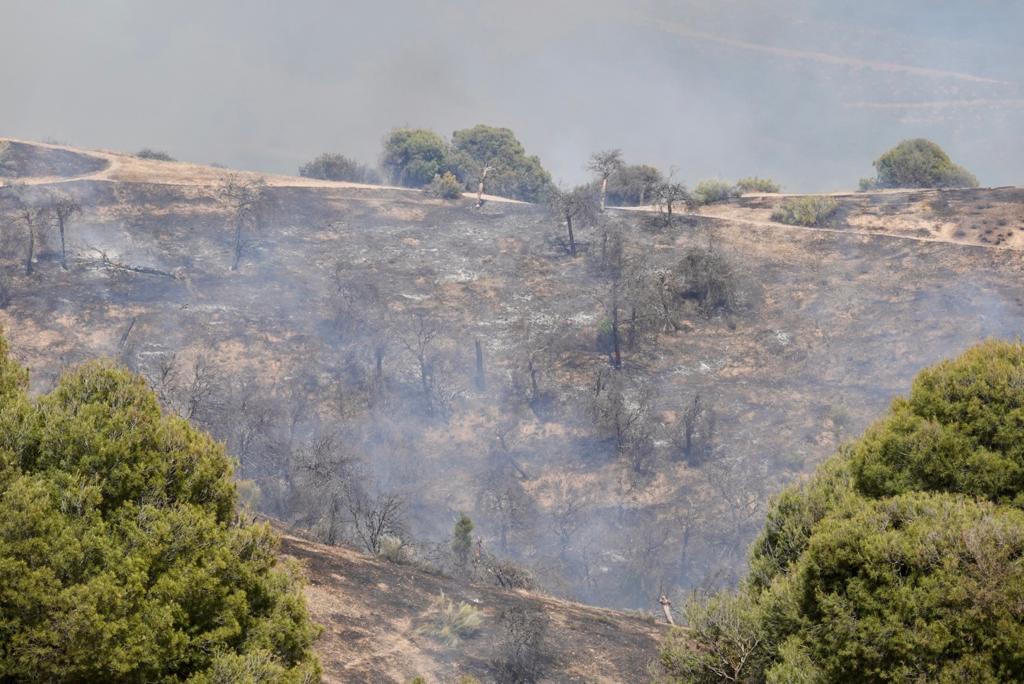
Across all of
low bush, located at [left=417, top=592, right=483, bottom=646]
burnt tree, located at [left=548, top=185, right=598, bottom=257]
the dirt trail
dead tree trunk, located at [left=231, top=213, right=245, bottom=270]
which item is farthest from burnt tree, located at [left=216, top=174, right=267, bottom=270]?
low bush, located at [left=417, top=592, right=483, bottom=646]

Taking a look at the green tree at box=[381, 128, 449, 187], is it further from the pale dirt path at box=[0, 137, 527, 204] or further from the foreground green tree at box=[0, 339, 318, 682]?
the foreground green tree at box=[0, 339, 318, 682]

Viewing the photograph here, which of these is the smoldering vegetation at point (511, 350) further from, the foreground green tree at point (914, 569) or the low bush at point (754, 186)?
the foreground green tree at point (914, 569)

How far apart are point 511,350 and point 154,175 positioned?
2417cm

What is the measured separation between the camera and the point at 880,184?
54.8 meters

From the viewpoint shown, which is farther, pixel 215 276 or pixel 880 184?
pixel 880 184

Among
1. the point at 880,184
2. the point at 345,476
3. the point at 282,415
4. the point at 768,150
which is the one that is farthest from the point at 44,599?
the point at 768,150

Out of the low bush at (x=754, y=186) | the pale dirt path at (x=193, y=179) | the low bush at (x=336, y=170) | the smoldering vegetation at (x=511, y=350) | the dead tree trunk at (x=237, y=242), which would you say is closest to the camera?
the smoldering vegetation at (x=511, y=350)

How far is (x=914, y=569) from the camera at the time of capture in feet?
26.1

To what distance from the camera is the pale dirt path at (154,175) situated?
45.2 meters

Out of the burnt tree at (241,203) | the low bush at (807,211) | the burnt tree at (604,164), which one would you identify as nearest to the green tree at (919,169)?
the low bush at (807,211)

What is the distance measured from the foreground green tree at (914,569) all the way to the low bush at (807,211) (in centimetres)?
3696

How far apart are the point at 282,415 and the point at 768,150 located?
441 ft

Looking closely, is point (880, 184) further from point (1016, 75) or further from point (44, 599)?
point (1016, 75)

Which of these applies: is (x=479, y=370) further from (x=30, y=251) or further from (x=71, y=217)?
(x=71, y=217)
